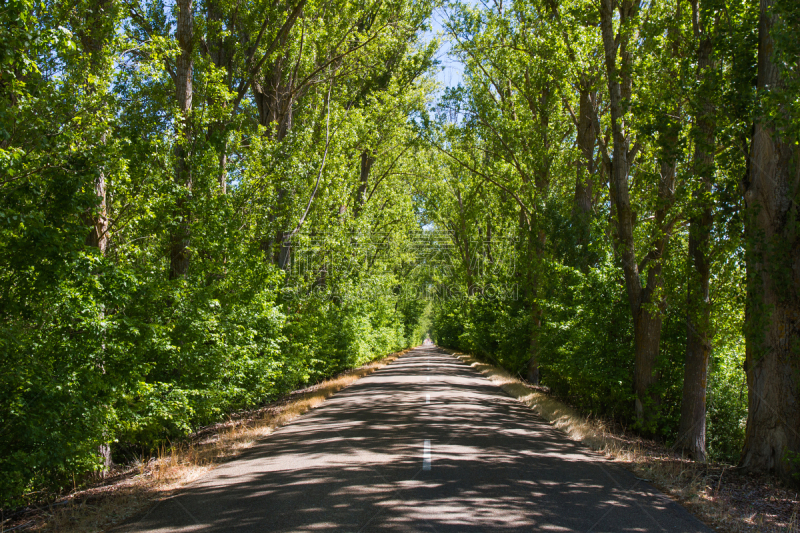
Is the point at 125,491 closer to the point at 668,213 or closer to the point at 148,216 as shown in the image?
the point at 148,216

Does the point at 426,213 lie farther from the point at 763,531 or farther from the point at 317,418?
the point at 763,531

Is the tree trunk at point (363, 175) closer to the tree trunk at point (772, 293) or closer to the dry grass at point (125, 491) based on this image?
the dry grass at point (125, 491)

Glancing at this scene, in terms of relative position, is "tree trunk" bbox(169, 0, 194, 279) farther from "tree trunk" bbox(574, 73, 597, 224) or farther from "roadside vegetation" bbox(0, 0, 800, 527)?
"tree trunk" bbox(574, 73, 597, 224)

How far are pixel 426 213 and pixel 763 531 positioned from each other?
34203mm

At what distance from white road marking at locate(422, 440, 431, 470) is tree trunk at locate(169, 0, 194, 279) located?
5.47 m

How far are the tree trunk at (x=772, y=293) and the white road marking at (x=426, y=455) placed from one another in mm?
4892

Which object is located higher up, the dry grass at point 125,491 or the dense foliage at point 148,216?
the dense foliage at point 148,216

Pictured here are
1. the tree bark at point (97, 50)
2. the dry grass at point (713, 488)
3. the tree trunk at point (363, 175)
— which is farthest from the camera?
the tree trunk at point (363, 175)

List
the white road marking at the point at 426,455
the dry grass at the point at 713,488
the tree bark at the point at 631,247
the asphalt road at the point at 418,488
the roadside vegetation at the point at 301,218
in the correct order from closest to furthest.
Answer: the asphalt road at the point at 418,488 < the dry grass at the point at 713,488 < the roadside vegetation at the point at 301,218 < the white road marking at the point at 426,455 < the tree bark at the point at 631,247

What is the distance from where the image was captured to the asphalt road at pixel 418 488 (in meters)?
5.09

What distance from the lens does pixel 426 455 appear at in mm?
7941

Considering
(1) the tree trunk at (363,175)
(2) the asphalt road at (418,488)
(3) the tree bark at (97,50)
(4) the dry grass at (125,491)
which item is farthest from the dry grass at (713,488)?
(1) the tree trunk at (363,175)

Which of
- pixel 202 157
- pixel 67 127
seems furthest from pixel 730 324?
pixel 67 127

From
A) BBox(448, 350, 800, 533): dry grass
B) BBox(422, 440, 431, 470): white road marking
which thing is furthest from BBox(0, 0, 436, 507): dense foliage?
BBox(448, 350, 800, 533): dry grass
